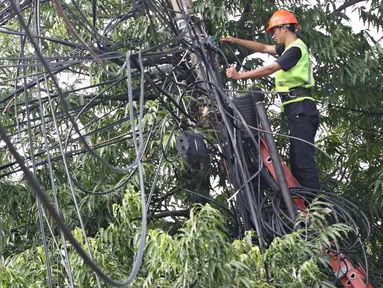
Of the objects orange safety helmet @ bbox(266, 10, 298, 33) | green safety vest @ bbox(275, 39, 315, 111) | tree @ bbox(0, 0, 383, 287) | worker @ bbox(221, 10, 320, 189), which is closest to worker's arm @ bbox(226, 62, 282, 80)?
worker @ bbox(221, 10, 320, 189)

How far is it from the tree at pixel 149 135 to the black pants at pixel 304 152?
0.55m

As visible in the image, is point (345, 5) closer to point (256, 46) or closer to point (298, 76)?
point (256, 46)

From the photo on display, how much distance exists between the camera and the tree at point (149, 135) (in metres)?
5.22

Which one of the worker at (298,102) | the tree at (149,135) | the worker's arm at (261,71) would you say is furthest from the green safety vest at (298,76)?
the tree at (149,135)

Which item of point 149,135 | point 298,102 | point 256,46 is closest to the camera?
point 149,135

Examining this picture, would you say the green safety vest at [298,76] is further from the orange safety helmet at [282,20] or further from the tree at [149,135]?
the tree at [149,135]

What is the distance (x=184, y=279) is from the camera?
184 inches

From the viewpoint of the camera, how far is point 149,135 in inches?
237

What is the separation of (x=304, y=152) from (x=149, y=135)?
1086mm

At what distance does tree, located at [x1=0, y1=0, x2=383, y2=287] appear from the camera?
5.22 metres

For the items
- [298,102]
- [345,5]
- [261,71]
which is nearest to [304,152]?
[298,102]

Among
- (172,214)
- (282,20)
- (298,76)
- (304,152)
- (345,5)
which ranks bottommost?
(172,214)

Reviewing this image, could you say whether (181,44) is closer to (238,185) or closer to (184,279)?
(238,185)

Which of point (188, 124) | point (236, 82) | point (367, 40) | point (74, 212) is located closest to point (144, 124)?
point (188, 124)
